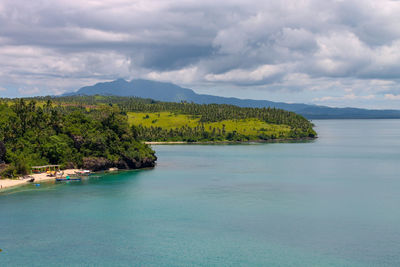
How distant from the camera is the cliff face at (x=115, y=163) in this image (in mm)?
152000

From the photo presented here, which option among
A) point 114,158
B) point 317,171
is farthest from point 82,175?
point 317,171

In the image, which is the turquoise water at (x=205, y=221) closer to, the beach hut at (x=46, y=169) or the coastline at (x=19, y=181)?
the coastline at (x=19, y=181)

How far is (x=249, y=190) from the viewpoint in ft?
392

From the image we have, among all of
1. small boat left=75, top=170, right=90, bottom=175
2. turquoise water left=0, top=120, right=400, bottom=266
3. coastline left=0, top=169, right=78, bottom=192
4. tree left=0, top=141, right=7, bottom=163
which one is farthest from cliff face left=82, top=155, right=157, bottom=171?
tree left=0, top=141, right=7, bottom=163

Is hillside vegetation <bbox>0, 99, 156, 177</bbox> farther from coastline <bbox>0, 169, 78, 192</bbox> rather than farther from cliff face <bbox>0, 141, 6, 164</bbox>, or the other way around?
coastline <bbox>0, 169, 78, 192</bbox>

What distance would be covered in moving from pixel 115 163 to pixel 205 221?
266 feet

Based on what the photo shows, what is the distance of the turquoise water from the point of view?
66062 mm

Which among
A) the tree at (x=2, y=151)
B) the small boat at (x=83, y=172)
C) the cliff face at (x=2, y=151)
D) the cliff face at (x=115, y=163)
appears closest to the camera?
the cliff face at (x=2, y=151)

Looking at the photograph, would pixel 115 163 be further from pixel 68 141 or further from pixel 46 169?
pixel 46 169

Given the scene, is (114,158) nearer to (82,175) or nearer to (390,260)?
(82,175)

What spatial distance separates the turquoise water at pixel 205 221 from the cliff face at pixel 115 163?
1077 cm

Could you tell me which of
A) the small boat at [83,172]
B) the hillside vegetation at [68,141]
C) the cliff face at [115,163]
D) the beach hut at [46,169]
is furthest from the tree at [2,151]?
the cliff face at [115,163]

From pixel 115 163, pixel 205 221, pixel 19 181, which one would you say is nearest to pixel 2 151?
pixel 19 181

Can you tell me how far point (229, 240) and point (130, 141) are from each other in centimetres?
10125
